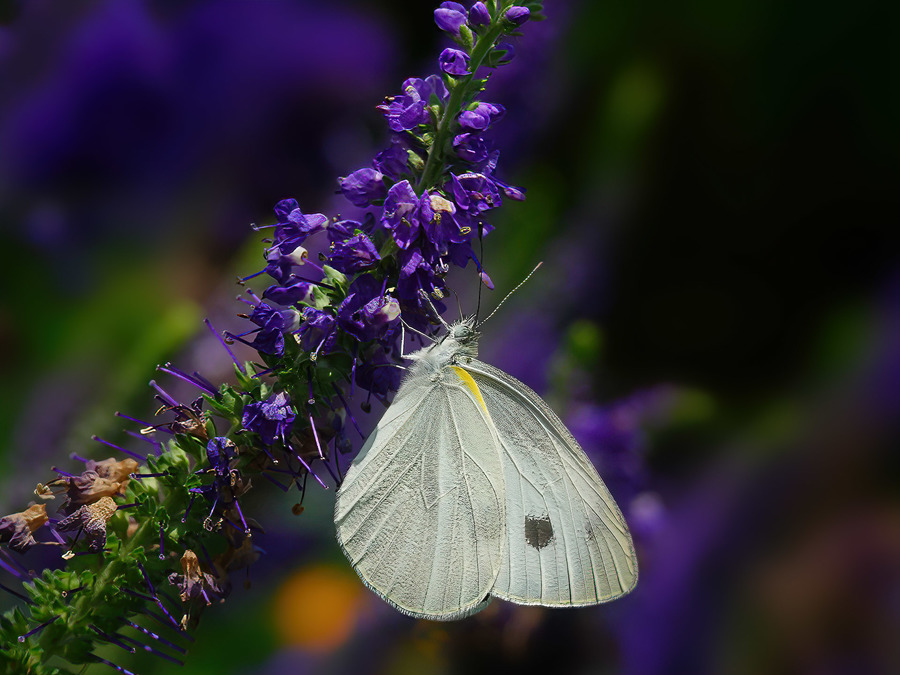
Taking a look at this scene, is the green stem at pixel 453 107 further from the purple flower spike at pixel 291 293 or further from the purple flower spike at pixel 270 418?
the purple flower spike at pixel 270 418

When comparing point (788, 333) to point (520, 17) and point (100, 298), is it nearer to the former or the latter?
point (520, 17)

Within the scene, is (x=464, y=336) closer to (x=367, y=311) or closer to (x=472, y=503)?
(x=472, y=503)

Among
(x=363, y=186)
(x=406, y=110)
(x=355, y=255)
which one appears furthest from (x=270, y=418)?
(x=406, y=110)

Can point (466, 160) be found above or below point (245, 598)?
above

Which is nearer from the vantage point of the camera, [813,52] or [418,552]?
[418,552]

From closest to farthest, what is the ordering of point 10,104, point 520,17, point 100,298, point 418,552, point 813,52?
A: point 520,17
point 418,552
point 10,104
point 100,298
point 813,52

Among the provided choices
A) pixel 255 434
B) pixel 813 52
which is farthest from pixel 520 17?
pixel 813 52

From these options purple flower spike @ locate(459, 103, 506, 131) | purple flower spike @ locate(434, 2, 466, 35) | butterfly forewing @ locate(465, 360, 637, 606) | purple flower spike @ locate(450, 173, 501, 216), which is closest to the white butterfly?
butterfly forewing @ locate(465, 360, 637, 606)

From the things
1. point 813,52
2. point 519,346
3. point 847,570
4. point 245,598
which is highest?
point 813,52
